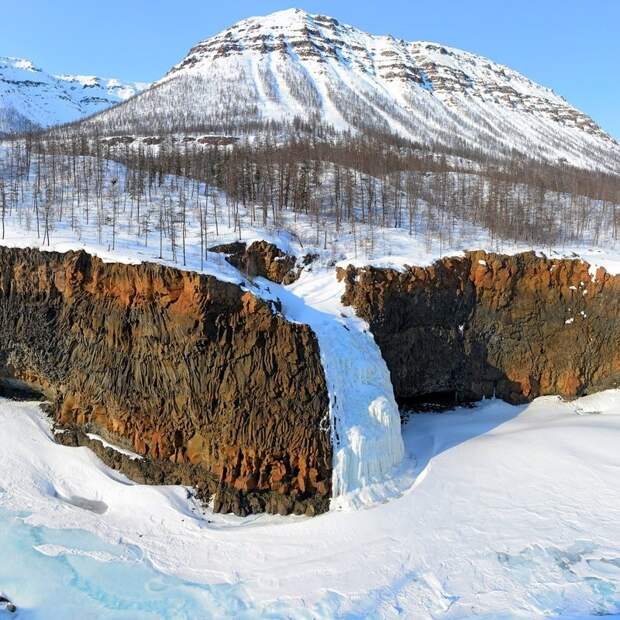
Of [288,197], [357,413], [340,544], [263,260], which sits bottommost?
[340,544]

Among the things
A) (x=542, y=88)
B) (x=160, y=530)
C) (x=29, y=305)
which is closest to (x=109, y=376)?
(x=29, y=305)

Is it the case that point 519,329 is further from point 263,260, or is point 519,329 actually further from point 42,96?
point 42,96

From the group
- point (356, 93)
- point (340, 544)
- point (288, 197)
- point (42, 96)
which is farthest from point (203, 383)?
point (42, 96)

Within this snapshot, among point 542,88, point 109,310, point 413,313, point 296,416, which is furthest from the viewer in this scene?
point 542,88

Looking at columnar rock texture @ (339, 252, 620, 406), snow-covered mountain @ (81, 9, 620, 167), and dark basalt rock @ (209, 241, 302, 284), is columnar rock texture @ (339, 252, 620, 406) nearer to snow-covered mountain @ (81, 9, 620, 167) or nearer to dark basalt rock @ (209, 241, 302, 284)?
dark basalt rock @ (209, 241, 302, 284)

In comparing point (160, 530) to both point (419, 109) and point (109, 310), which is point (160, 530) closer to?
point (109, 310)

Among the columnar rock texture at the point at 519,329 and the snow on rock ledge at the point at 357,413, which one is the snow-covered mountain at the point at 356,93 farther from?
the snow on rock ledge at the point at 357,413

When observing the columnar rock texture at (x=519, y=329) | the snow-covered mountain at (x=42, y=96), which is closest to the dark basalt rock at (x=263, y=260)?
the columnar rock texture at (x=519, y=329)
